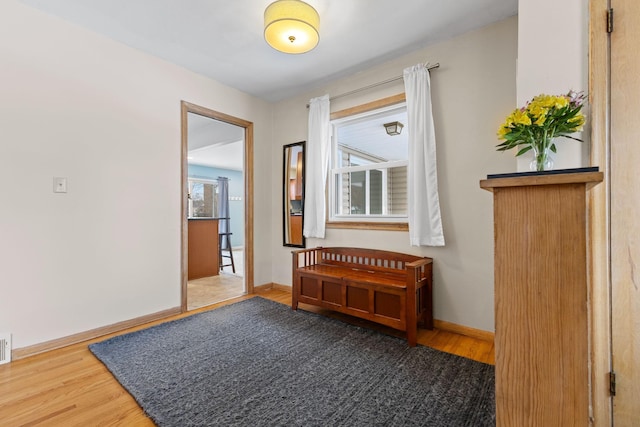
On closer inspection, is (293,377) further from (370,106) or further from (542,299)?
(370,106)

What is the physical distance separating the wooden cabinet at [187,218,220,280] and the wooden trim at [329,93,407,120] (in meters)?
2.74

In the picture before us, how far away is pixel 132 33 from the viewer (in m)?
2.37

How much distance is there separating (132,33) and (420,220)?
294 cm

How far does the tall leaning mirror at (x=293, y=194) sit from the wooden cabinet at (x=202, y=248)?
164cm

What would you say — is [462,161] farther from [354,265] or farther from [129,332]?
[129,332]

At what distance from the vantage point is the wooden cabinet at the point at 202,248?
4398 millimetres

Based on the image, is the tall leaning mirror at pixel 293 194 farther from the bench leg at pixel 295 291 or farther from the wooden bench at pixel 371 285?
the bench leg at pixel 295 291

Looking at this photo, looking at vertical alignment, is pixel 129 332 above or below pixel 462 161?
below

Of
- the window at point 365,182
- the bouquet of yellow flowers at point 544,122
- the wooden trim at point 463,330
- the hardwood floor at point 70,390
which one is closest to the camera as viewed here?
the bouquet of yellow flowers at point 544,122

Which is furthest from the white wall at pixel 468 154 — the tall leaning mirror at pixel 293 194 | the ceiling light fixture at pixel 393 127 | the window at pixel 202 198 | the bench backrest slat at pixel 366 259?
the window at pixel 202 198

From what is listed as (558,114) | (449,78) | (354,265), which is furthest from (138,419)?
(449,78)

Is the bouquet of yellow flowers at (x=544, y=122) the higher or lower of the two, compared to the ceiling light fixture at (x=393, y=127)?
lower

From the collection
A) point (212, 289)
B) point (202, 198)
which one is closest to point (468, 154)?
point (212, 289)

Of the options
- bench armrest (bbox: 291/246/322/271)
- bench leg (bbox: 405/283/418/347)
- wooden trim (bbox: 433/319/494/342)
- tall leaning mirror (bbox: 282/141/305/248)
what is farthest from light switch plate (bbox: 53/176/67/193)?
wooden trim (bbox: 433/319/494/342)
